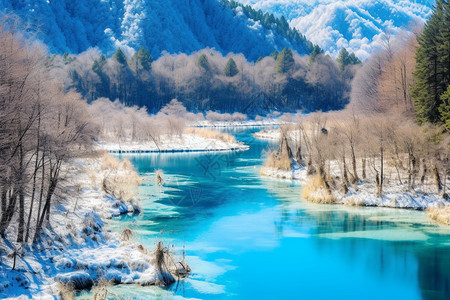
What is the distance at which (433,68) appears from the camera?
3731 centimetres

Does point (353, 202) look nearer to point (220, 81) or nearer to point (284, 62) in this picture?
point (220, 81)

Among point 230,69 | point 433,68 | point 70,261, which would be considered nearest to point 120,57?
point 230,69

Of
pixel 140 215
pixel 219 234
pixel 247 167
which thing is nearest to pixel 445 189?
pixel 219 234

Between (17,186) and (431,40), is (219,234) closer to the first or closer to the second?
(17,186)

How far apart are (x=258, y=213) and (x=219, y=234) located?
526cm

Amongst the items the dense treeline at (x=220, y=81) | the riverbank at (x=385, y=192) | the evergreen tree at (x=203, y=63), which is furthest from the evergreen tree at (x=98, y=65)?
the riverbank at (x=385, y=192)

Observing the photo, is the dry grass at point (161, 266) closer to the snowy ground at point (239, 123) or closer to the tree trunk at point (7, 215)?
the tree trunk at point (7, 215)

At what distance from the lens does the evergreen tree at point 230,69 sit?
132 meters

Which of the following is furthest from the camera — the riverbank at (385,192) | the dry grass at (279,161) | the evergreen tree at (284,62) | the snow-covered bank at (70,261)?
the evergreen tree at (284,62)

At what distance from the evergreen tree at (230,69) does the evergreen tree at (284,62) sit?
10.7 metres

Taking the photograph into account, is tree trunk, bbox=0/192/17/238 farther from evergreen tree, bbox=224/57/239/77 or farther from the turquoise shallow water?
evergreen tree, bbox=224/57/239/77

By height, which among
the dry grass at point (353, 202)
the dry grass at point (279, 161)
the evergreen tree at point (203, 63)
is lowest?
the dry grass at point (353, 202)

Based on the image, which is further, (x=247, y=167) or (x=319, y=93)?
(x=319, y=93)

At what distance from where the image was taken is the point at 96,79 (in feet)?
376
